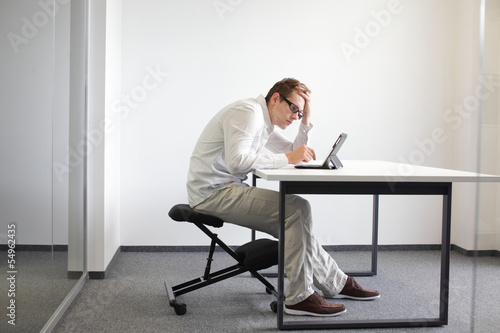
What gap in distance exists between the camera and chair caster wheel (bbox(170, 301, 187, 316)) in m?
2.71

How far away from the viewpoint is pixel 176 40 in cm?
423

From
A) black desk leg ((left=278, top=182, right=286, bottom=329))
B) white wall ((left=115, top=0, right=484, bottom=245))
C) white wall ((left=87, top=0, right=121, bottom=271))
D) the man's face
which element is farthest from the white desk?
white wall ((left=115, top=0, right=484, bottom=245))

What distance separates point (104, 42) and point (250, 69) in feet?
4.21

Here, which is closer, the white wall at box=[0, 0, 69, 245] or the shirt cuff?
the white wall at box=[0, 0, 69, 245]

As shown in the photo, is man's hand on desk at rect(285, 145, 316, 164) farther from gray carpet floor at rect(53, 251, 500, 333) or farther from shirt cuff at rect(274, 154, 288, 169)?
gray carpet floor at rect(53, 251, 500, 333)

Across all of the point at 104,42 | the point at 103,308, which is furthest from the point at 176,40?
the point at 103,308

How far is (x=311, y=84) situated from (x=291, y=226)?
6.39 feet

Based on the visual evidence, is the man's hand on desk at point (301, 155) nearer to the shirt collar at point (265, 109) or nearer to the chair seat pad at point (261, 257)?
the shirt collar at point (265, 109)

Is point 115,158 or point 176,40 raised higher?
point 176,40

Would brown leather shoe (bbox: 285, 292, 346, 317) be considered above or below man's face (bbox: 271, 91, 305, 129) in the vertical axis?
below

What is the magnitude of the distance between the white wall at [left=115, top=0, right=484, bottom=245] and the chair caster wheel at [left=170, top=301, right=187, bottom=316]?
1.59 m

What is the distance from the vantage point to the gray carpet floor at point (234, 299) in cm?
250

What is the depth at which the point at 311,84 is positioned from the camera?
4.36 meters

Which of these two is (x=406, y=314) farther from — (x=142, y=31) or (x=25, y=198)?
(x=142, y=31)
